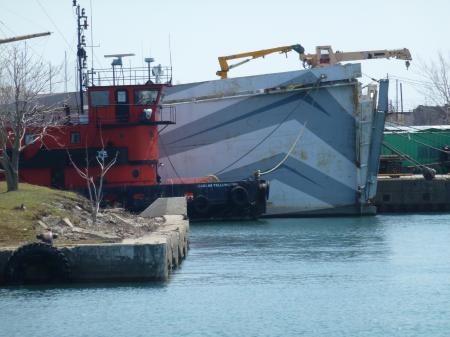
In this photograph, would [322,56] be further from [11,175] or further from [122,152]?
[11,175]

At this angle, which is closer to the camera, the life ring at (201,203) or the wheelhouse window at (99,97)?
the life ring at (201,203)

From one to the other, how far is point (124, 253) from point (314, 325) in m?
4.68

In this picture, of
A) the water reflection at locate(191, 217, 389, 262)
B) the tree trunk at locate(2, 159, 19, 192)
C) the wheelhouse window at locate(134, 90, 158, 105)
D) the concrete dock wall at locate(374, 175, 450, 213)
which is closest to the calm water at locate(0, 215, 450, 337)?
the water reflection at locate(191, 217, 389, 262)

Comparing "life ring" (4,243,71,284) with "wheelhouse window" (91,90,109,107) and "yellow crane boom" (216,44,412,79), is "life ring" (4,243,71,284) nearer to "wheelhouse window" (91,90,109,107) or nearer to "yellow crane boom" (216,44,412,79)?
"wheelhouse window" (91,90,109,107)

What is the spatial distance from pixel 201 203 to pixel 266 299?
1959 centimetres

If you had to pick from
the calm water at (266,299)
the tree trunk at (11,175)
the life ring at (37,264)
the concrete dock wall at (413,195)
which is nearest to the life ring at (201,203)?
the calm water at (266,299)

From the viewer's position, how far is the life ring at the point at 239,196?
42.0 m

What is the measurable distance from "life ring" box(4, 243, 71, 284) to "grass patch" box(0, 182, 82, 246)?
3.21ft

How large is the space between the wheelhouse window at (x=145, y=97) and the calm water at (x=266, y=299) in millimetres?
11270

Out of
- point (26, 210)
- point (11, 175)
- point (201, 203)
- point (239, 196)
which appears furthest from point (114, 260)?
point (239, 196)

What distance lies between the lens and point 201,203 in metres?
41.9

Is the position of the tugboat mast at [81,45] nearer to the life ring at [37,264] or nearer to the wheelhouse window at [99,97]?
the wheelhouse window at [99,97]

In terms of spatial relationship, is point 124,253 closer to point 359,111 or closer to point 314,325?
point 314,325

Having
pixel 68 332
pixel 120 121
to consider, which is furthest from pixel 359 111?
pixel 68 332
